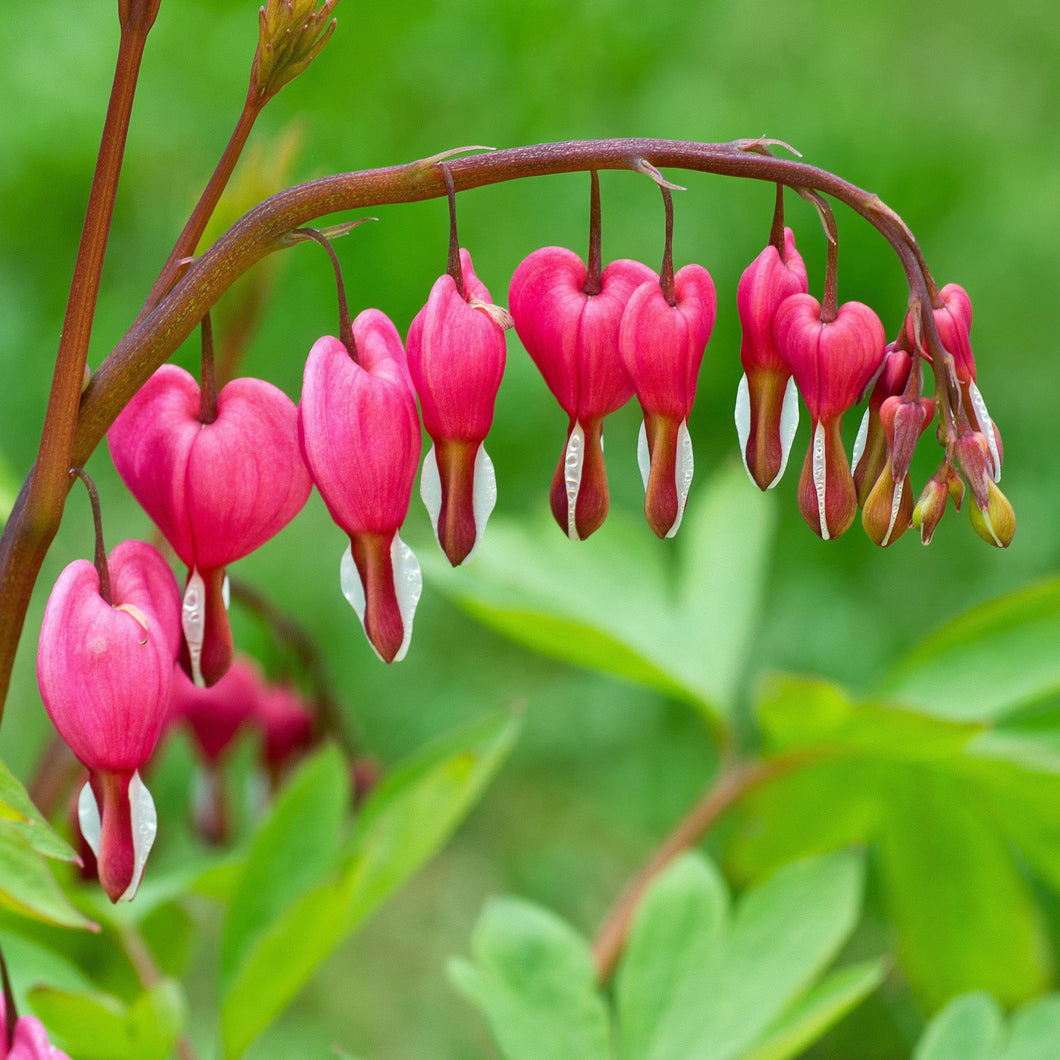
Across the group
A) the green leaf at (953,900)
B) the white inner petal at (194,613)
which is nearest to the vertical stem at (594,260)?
the white inner petal at (194,613)

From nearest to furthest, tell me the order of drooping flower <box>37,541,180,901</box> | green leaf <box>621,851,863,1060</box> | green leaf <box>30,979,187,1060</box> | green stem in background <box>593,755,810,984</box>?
drooping flower <box>37,541,180,901</box>
green leaf <box>30,979,187,1060</box>
green leaf <box>621,851,863,1060</box>
green stem in background <box>593,755,810,984</box>

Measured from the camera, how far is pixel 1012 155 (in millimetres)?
2750

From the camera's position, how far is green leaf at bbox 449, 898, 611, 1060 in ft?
2.89

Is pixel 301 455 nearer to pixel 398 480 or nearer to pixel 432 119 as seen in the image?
pixel 398 480

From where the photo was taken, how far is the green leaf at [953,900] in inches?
48.2

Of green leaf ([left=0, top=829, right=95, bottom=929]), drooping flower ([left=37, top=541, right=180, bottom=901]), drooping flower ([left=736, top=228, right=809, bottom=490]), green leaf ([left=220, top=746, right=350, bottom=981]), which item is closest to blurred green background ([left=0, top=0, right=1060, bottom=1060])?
green leaf ([left=220, top=746, right=350, bottom=981])

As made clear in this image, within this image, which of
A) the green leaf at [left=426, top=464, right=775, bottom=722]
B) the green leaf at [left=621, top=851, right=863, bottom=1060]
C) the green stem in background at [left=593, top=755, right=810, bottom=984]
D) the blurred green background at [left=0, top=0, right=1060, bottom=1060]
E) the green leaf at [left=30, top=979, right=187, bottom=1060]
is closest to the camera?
the green leaf at [left=30, top=979, right=187, bottom=1060]

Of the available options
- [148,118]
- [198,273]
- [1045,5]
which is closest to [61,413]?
[198,273]

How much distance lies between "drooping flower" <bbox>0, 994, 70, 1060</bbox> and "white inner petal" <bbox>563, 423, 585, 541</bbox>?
33cm

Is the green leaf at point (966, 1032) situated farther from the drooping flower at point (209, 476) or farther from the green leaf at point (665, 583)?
the drooping flower at point (209, 476)

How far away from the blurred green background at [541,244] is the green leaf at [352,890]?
799 millimetres

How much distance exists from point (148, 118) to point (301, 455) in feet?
7.70

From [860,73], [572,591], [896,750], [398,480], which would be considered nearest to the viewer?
[398,480]

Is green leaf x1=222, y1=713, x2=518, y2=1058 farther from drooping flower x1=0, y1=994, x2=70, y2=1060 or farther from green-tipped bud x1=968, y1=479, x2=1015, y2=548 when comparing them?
green-tipped bud x1=968, y1=479, x2=1015, y2=548
